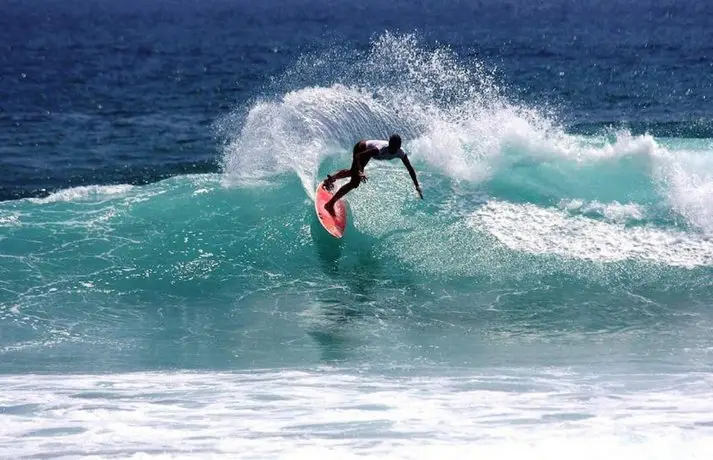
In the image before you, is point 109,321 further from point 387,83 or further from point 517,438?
point 387,83

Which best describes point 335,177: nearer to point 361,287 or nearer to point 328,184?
point 328,184

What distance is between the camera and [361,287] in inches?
569

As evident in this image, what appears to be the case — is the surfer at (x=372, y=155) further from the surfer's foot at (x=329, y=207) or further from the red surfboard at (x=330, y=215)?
the red surfboard at (x=330, y=215)

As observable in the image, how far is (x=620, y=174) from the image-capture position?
57.6 feet

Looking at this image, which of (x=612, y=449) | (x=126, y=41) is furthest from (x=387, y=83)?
(x=126, y=41)

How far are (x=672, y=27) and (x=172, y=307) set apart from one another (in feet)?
134

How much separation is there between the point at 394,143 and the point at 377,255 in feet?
7.29

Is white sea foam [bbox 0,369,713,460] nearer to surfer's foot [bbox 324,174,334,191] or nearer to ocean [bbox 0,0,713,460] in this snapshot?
ocean [bbox 0,0,713,460]

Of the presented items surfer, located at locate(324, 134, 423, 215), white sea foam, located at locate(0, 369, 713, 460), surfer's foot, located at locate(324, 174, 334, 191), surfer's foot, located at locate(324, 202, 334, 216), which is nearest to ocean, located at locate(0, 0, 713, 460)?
white sea foam, located at locate(0, 369, 713, 460)

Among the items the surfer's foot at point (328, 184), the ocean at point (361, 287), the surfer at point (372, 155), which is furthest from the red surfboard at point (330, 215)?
the surfer at point (372, 155)

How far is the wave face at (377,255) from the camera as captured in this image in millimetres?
12453

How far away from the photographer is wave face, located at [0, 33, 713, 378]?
12.5m

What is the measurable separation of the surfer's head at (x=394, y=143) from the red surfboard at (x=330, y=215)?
200 centimetres

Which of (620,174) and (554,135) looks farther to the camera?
(554,135)
